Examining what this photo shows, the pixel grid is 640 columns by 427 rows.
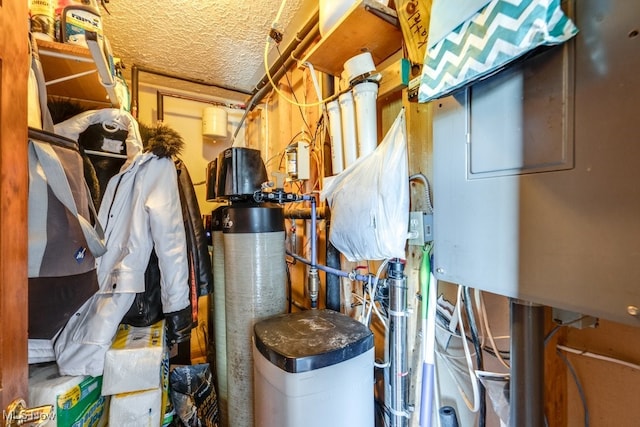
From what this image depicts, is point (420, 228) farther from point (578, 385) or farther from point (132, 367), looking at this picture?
point (132, 367)

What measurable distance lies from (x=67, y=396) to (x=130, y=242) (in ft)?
1.99

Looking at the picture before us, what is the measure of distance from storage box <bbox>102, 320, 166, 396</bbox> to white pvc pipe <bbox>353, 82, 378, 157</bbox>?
1.26m

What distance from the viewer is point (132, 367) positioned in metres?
1.18

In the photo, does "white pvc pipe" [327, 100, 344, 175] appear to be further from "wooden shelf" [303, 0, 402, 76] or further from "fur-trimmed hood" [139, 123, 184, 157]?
"fur-trimmed hood" [139, 123, 184, 157]

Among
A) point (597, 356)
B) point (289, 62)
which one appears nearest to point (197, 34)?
point (289, 62)

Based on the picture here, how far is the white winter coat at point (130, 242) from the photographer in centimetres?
118

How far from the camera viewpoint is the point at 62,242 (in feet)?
2.40

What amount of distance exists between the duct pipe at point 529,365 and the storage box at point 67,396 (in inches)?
51.8

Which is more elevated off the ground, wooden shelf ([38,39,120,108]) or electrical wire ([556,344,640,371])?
wooden shelf ([38,39,120,108])

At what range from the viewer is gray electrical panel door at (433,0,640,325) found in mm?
383

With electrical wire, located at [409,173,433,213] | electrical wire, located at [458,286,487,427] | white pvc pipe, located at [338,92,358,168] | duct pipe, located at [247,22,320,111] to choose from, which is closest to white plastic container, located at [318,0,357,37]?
white pvc pipe, located at [338,92,358,168]

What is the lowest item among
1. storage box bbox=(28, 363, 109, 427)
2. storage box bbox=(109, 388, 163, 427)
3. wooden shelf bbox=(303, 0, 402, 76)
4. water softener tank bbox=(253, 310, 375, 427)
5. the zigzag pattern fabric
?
storage box bbox=(109, 388, 163, 427)

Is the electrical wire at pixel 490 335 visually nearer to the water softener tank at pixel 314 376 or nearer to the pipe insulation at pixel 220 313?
the water softener tank at pixel 314 376

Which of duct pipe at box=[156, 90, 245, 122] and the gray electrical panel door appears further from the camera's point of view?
duct pipe at box=[156, 90, 245, 122]
